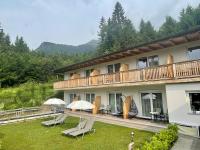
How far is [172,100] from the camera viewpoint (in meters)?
14.2

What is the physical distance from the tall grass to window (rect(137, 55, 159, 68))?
18.6m

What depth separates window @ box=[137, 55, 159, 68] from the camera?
1800 cm

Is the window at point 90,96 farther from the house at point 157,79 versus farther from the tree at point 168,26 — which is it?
the tree at point 168,26

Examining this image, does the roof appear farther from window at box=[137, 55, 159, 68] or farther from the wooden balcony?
the wooden balcony

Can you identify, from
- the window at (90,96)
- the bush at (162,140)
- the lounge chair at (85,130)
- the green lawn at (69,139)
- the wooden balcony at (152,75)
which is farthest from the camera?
the window at (90,96)

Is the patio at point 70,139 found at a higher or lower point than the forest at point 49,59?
lower

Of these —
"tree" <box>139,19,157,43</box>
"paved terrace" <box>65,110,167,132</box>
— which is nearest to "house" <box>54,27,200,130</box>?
"paved terrace" <box>65,110,167,132</box>

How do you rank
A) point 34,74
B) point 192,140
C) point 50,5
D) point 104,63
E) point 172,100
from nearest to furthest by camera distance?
1. point 192,140
2. point 172,100
3. point 50,5
4. point 104,63
5. point 34,74

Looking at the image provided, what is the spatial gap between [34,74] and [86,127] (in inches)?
1441

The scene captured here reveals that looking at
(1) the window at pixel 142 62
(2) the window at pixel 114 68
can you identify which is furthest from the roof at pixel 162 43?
(2) the window at pixel 114 68

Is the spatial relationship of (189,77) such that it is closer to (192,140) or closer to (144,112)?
(192,140)

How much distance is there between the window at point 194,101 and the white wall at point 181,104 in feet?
0.97

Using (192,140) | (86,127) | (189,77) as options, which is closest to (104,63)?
(86,127)

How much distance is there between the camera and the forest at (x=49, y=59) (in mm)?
33375
